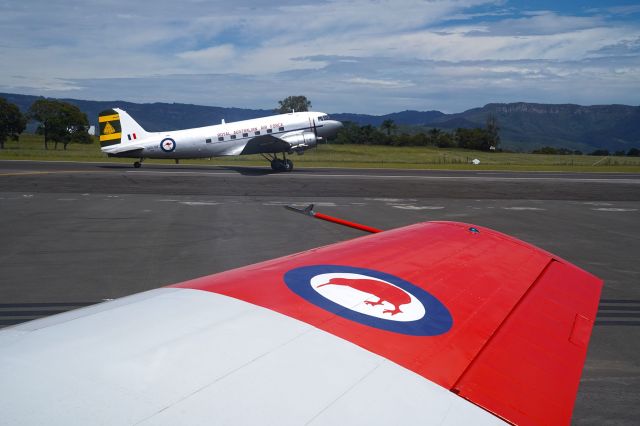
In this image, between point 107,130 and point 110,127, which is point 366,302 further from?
point 107,130

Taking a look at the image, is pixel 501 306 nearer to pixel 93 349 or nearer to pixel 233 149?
pixel 93 349

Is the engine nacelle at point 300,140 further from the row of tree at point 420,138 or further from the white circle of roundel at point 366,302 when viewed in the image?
the row of tree at point 420,138

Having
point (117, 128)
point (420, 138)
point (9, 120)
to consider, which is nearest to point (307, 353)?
point (117, 128)

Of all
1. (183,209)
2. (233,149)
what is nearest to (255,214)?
(183,209)

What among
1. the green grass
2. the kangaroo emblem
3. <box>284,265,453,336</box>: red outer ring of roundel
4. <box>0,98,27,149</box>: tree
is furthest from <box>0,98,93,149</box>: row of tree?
the kangaroo emblem

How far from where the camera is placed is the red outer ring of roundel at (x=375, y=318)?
2623 millimetres

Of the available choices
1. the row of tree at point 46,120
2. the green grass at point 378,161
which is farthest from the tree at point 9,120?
the green grass at point 378,161

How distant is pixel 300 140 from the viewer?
3897 centimetres

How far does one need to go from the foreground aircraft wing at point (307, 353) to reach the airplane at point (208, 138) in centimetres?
3540

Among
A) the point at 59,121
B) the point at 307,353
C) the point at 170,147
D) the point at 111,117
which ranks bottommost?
the point at 307,353

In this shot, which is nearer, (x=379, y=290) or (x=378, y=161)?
(x=379, y=290)

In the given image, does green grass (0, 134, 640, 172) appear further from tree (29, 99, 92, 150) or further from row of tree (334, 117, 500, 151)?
row of tree (334, 117, 500, 151)

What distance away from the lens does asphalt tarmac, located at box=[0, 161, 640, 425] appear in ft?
26.7

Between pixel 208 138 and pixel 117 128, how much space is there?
21.6 ft
